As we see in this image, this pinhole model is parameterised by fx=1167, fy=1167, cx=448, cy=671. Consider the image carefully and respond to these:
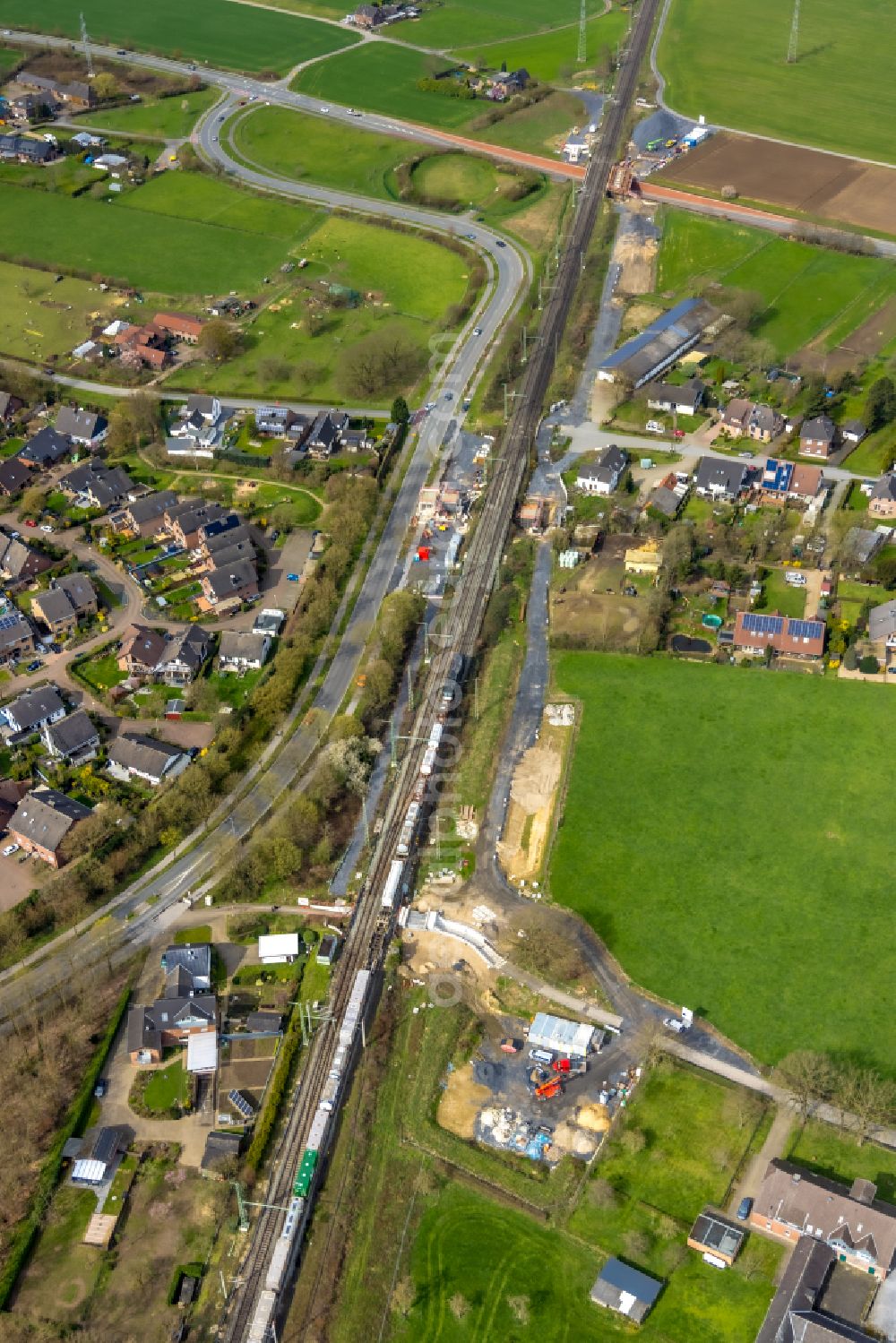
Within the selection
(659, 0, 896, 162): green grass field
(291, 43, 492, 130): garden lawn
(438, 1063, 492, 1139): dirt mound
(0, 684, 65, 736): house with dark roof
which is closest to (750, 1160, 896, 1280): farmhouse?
(438, 1063, 492, 1139): dirt mound

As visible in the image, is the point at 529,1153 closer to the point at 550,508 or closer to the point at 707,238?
the point at 550,508

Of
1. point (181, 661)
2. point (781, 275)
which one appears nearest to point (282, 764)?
point (181, 661)

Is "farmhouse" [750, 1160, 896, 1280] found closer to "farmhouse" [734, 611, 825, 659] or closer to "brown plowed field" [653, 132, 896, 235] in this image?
"farmhouse" [734, 611, 825, 659]

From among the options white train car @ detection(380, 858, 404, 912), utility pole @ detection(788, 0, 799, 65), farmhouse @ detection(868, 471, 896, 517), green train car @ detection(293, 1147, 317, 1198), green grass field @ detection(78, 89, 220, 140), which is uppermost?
utility pole @ detection(788, 0, 799, 65)

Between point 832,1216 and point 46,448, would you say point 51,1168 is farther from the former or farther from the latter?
point 46,448

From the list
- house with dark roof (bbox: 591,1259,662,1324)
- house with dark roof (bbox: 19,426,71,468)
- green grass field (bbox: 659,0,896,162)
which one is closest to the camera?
house with dark roof (bbox: 591,1259,662,1324)

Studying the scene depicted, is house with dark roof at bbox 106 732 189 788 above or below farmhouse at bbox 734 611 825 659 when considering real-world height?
below

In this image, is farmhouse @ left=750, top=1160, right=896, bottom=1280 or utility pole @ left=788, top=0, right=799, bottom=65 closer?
farmhouse @ left=750, top=1160, right=896, bottom=1280
